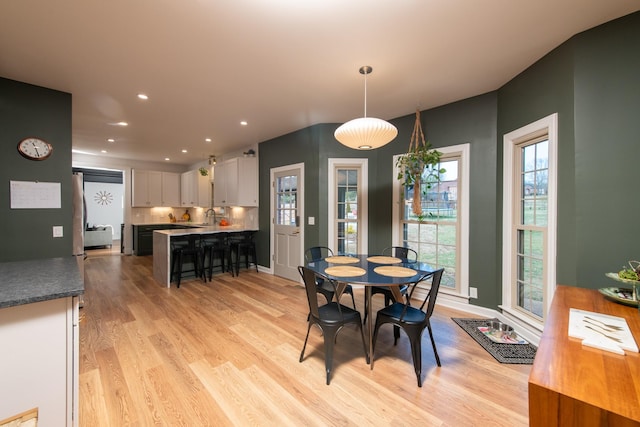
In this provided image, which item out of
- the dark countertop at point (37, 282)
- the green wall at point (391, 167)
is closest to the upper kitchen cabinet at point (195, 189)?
the green wall at point (391, 167)

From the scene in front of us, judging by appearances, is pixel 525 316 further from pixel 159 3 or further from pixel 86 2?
pixel 86 2

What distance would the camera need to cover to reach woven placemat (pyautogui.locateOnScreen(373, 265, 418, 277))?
7.52 ft

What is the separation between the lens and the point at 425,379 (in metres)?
2.09

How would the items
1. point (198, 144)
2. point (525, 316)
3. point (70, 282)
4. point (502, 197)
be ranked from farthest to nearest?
point (198, 144) < point (502, 197) < point (525, 316) < point (70, 282)

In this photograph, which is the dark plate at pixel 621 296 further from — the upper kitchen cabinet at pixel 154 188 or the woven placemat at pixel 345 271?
the upper kitchen cabinet at pixel 154 188

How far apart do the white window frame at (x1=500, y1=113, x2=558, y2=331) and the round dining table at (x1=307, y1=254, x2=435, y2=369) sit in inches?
41.1

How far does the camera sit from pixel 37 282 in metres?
1.49

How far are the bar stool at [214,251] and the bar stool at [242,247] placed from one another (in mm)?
131

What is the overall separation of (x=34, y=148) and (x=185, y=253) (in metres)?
2.50

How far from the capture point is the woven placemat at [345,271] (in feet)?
7.52

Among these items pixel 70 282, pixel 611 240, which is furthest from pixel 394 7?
pixel 70 282

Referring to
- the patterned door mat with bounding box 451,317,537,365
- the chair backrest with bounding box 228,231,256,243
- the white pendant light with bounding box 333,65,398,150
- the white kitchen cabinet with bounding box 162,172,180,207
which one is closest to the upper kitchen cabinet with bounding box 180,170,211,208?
the white kitchen cabinet with bounding box 162,172,180,207

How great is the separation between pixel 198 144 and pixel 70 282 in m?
4.93

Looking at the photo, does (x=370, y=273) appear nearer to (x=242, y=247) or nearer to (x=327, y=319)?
(x=327, y=319)
